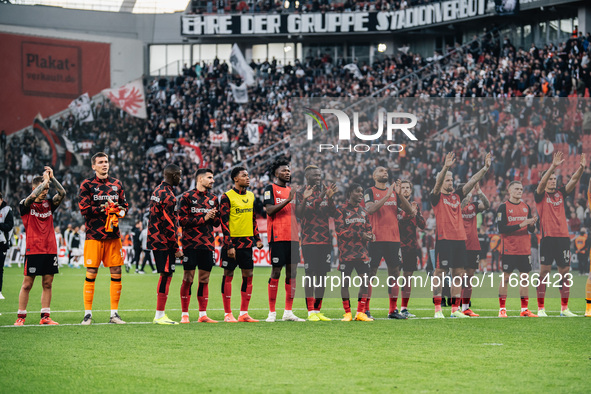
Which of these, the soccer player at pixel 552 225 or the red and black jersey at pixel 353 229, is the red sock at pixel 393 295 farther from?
the soccer player at pixel 552 225

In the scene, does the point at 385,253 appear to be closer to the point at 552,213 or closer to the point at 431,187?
the point at 431,187

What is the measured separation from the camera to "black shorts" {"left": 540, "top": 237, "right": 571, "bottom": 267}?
1473 centimetres

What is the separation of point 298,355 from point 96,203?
461 centimetres

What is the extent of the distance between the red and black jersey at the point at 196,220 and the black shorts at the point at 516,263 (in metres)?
5.10

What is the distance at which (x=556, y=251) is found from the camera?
581 inches

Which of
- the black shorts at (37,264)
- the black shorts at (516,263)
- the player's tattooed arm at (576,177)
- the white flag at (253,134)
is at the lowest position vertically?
the black shorts at (516,263)

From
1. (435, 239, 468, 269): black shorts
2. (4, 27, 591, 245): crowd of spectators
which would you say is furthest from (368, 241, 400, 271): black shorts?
(4, 27, 591, 245): crowd of spectators

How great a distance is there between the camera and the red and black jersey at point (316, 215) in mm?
13797

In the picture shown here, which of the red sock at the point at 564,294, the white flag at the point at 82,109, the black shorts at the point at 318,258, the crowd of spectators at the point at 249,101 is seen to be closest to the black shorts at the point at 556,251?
the red sock at the point at 564,294

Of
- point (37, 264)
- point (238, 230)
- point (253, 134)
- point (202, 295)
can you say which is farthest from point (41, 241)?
point (253, 134)

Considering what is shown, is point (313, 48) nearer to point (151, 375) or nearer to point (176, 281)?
point (176, 281)

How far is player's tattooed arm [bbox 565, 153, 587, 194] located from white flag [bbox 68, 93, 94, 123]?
1308 inches

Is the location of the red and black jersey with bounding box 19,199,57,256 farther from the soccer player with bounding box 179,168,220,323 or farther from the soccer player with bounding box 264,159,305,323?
the soccer player with bounding box 264,159,305,323

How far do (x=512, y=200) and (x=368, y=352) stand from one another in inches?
238
